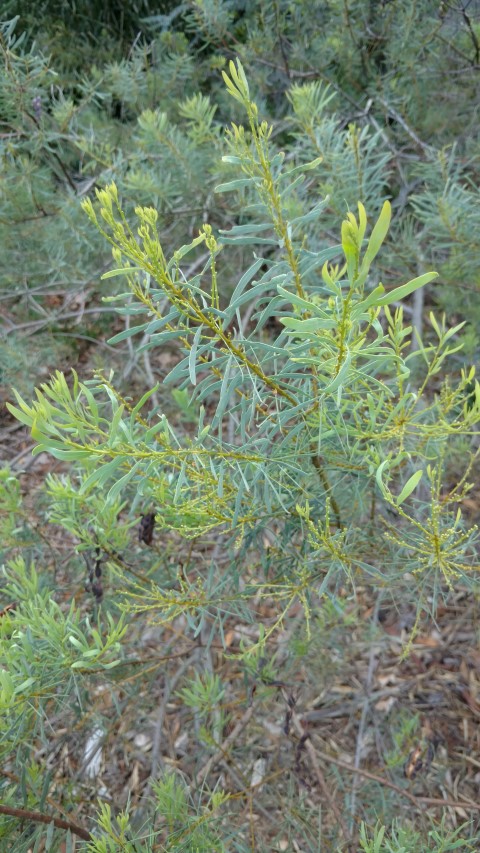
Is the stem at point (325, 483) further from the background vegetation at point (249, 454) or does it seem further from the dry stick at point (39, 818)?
the dry stick at point (39, 818)

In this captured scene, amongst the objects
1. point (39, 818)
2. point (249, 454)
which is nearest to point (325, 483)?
point (249, 454)

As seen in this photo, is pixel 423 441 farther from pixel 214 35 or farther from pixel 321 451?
pixel 214 35

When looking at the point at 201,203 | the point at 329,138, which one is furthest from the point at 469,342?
the point at 201,203

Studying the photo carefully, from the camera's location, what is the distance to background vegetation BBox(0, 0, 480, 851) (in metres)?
0.66

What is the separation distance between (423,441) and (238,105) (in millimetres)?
1574

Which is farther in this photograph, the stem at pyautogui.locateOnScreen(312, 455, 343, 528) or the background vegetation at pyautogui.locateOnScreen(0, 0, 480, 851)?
the stem at pyautogui.locateOnScreen(312, 455, 343, 528)

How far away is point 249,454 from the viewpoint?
719 mm

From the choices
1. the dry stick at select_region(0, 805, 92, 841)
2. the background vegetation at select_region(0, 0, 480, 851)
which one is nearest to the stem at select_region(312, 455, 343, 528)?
the background vegetation at select_region(0, 0, 480, 851)

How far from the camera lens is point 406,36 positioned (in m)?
1.68

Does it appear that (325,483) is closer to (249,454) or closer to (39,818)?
(249,454)

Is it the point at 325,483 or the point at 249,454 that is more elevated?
the point at 249,454

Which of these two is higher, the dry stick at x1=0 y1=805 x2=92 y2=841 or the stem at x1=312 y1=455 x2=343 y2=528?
the stem at x1=312 y1=455 x2=343 y2=528

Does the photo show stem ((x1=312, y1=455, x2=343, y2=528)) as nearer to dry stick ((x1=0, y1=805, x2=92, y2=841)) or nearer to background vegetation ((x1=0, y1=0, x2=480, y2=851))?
background vegetation ((x1=0, y1=0, x2=480, y2=851))

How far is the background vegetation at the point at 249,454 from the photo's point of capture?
2.18ft
